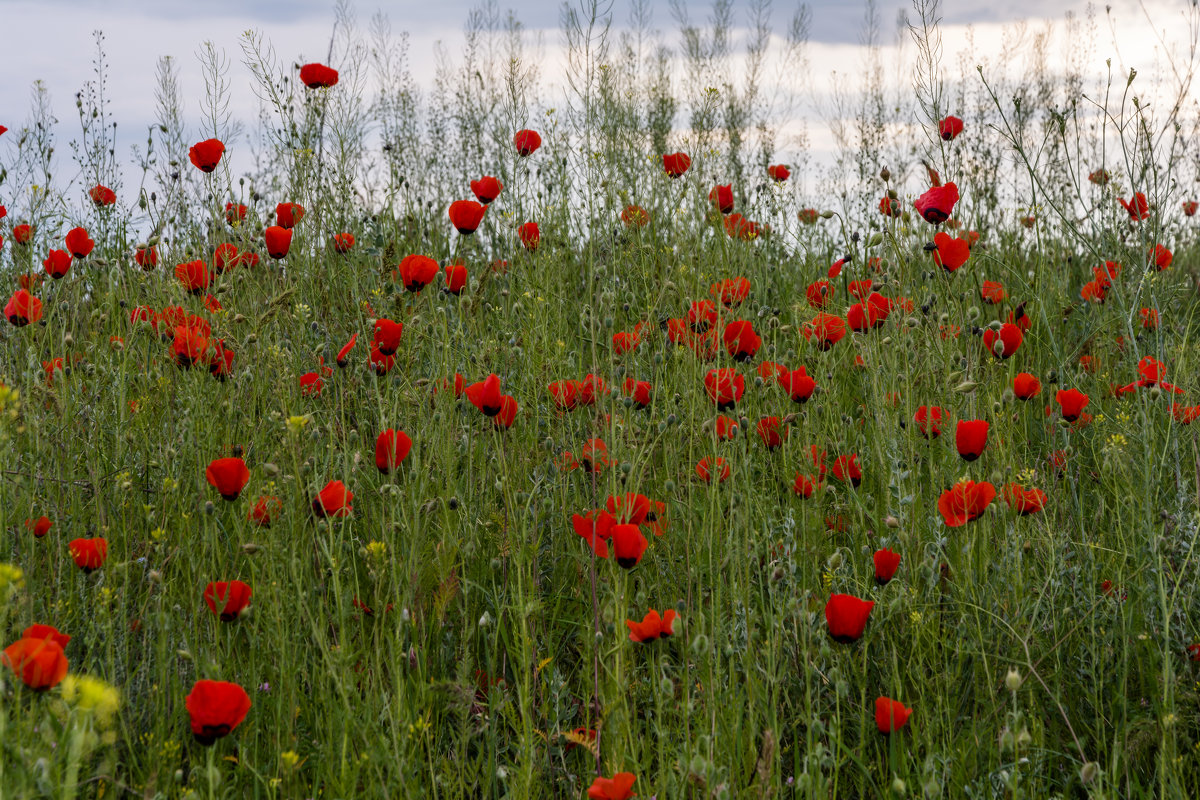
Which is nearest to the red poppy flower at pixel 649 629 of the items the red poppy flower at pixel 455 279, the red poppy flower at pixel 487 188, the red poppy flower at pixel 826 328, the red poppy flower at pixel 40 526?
the red poppy flower at pixel 826 328

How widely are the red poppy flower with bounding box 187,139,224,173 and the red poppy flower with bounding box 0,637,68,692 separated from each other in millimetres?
2219

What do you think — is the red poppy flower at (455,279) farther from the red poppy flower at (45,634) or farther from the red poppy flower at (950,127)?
the red poppy flower at (950,127)

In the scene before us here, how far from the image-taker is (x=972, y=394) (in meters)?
2.08

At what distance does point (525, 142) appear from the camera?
10.2 ft

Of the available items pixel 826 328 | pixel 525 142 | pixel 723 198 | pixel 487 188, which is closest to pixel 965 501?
pixel 826 328

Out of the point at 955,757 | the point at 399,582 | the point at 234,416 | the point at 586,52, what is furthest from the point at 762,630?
the point at 234,416

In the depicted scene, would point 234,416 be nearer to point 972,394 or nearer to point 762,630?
point 762,630

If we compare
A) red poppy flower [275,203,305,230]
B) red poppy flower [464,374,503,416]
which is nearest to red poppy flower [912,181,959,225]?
red poppy flower [464,374,503,416]

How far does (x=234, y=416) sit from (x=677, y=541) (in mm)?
1326

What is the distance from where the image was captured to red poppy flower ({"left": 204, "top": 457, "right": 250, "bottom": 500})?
162cm

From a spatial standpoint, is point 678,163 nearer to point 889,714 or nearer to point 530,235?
point 530,235

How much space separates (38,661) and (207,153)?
228 centimetres

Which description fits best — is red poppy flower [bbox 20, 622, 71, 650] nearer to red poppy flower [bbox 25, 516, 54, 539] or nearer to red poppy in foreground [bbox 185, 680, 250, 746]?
red poppy in foreground [bbox 185, 680, 250, 746]

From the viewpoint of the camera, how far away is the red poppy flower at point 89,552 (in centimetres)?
160
